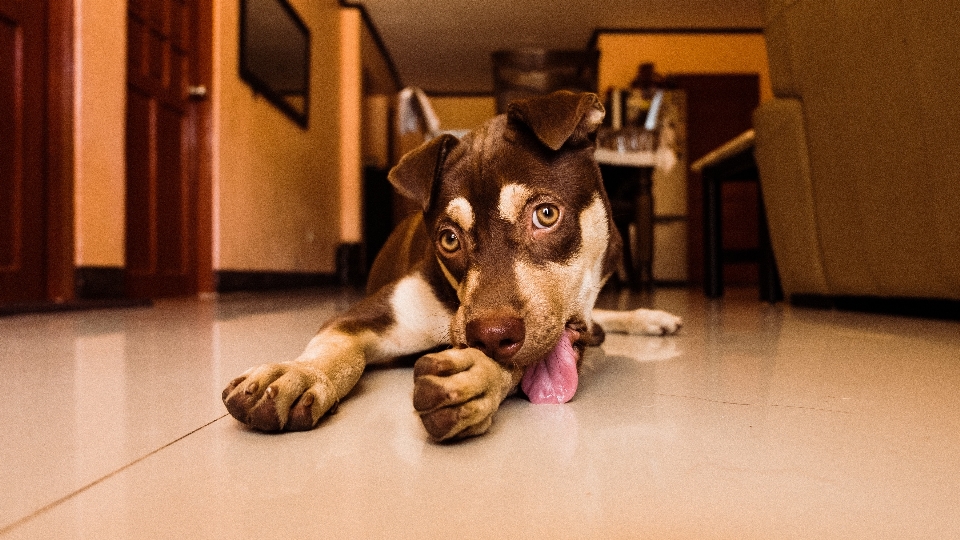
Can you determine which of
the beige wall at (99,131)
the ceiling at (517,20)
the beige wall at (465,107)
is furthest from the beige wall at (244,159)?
the beige wall at (465,107)

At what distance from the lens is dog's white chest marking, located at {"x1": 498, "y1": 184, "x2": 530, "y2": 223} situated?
1414mm

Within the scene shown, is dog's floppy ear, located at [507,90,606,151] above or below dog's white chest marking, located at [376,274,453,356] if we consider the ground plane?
above

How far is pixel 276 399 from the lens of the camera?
103 cm

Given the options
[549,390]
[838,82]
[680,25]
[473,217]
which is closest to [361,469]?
[549,390]

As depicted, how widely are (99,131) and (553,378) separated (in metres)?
3.94

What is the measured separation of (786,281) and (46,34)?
184 inches

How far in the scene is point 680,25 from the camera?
32.7 feet

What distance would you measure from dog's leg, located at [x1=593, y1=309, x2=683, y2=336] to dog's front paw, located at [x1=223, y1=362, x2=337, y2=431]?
61.8 inches

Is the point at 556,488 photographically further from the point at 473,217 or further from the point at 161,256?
the point at 161,256

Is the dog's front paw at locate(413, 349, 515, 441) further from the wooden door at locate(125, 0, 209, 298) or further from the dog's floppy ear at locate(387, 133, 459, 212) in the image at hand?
the wooden door at locate(125, 0, 209, 298)

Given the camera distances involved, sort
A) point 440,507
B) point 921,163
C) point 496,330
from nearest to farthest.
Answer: point 440,507, point 496,330, point 921,163

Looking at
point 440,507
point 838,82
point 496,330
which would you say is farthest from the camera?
point 838,82

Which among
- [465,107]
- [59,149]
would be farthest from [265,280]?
[465,107]

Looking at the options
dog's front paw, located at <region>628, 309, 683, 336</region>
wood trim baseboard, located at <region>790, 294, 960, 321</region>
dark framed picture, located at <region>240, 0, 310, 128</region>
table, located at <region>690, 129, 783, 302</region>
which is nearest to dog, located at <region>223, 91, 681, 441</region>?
dog's front paw, located at <region>628, 309, 683, 336</region>
